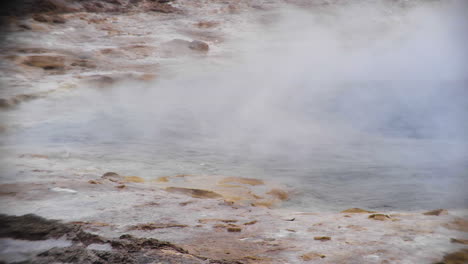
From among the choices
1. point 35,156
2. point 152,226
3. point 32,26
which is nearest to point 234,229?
point 152,226

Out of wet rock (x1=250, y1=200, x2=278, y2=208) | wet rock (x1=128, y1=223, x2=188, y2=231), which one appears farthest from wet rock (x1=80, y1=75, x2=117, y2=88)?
wet rock (x1=128, y1=223, x2=188, y2=231)

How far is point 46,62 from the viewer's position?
21.0 feet

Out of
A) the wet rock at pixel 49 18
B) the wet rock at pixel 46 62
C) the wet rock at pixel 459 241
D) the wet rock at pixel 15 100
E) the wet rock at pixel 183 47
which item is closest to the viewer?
the wet rock at pixel 459 241

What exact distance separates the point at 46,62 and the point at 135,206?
5.16m

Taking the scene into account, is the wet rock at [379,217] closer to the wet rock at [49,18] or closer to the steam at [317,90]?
the steam at [317,90]

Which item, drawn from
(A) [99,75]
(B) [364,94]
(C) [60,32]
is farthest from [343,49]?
(C) [60,32]

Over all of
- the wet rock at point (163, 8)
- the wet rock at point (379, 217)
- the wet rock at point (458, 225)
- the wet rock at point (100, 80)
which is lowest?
the wet rock at point (100, 80)

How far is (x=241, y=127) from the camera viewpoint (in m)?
4.31

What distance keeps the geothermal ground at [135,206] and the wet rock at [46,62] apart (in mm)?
15

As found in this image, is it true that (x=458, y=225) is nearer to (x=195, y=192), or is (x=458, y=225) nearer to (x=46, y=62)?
(x=195, y=192)

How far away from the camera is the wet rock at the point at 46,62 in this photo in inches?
246

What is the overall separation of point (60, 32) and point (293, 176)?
6.55m

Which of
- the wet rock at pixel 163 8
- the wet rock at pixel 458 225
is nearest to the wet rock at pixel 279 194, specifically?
the wet rock at pixel 458 225

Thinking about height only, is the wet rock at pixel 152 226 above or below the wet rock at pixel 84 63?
below
